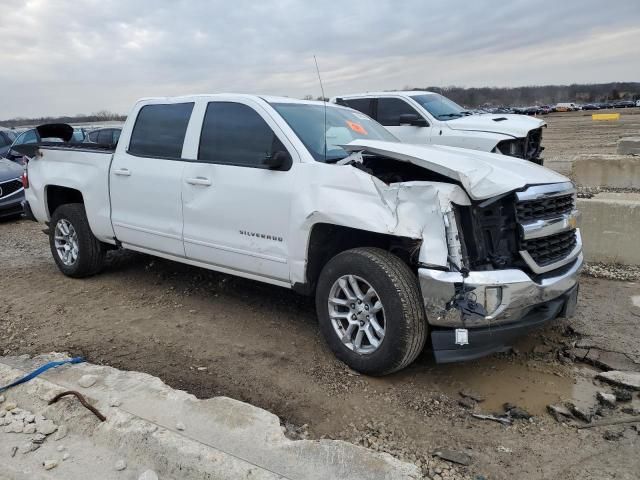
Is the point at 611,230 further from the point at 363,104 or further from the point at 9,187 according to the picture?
the point at 9,187

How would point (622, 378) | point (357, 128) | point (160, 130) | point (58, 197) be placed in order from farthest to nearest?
point (58, 197) < point (160, 130) < point (357, 128) < point (622, 378)

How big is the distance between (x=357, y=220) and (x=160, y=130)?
8.27 ft

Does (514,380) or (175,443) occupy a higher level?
(175,443)

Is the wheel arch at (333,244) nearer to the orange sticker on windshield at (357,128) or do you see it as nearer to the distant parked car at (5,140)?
the orange sticker on windshield at (357,128)

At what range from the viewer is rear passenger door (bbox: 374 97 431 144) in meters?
9.94

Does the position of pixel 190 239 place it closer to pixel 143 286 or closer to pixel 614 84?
pixel 143 286

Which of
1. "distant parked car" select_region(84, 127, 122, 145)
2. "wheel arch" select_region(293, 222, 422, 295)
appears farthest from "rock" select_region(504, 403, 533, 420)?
"distant parked car" select_region(84, 127, 122, 145)

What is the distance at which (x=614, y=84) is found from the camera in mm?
126812

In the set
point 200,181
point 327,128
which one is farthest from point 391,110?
point 200,181

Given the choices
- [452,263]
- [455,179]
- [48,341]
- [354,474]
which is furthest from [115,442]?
[455,179]

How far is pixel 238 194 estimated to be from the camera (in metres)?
4.40

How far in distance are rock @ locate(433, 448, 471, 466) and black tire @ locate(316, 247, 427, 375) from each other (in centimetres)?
69

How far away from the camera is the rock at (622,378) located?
362cm

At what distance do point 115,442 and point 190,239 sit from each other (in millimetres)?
2073
